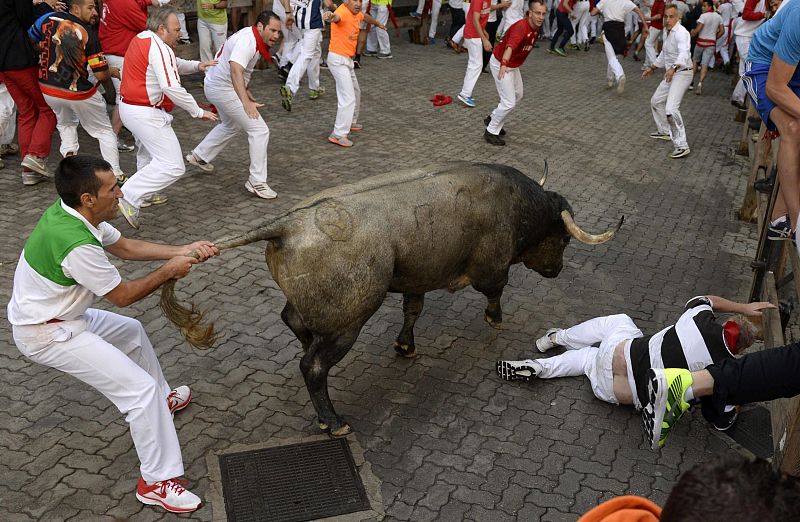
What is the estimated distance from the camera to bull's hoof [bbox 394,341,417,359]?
5715 millimetres

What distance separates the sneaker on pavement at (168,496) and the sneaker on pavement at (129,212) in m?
3.76

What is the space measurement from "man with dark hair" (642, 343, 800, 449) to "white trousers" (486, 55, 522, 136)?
24.4 feet

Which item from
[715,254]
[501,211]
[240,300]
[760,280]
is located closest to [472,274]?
[501,211]

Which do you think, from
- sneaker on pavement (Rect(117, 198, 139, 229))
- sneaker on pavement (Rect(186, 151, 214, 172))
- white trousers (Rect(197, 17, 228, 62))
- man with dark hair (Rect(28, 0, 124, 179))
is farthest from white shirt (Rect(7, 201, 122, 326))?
white trousers (Rect(197, 17, 228, 62))

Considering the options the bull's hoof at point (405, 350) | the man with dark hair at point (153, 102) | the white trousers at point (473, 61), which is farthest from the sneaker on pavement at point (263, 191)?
the white trousers at point (473, 61)

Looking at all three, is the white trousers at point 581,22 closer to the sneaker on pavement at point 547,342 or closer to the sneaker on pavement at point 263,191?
the sneaker on pavement at point 263,191

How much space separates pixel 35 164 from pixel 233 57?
258 centimetres

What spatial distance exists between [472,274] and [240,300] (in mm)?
2182

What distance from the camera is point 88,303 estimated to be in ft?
13.2

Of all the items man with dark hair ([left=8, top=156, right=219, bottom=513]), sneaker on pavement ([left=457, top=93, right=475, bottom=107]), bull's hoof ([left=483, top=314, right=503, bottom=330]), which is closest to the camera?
man with dark hair ([left=8, top=156, right=219, bottom=513])

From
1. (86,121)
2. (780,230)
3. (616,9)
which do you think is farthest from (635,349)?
(616,9)

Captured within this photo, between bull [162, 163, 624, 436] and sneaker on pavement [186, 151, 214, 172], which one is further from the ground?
bull [162, 163, 624, 436]

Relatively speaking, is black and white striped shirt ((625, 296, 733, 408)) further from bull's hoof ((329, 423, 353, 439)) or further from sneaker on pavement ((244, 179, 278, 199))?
sneaker on pavement ((244, 179, 278, 199))

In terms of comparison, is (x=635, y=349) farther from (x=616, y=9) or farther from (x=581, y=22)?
(x=581, y=22)
